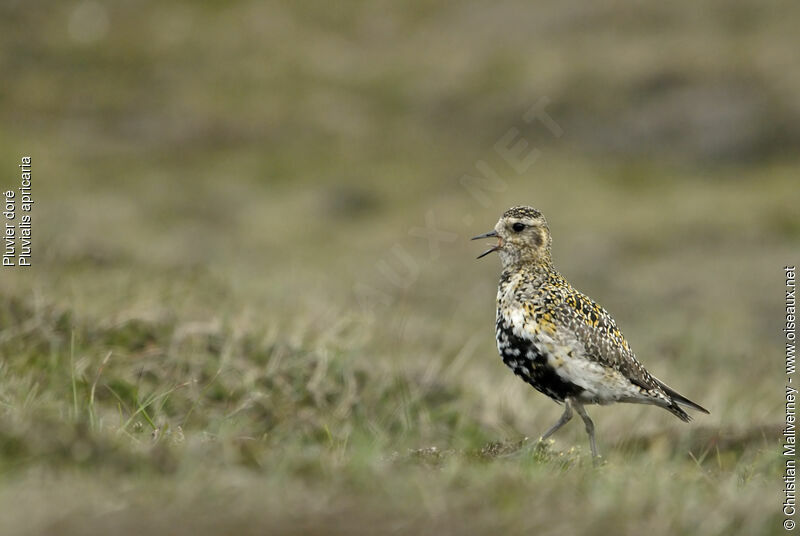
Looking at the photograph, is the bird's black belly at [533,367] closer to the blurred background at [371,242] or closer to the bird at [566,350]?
the bird at [566,350]

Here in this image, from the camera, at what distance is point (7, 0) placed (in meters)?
38.5

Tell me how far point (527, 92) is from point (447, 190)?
21.2 feet

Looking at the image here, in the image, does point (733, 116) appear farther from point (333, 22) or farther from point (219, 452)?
point (219, 452)

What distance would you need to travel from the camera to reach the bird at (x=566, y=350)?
592 centimetres

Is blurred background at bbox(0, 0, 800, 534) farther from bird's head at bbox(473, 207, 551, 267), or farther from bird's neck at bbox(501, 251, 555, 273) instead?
bird's head at bbox(473, 207, 551, 267)

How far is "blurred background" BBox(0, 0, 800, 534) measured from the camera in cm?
440

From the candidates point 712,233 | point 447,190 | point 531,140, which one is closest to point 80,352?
point 712,233

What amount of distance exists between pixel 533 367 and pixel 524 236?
1.03 meters

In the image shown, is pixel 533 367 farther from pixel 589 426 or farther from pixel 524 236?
pixel 524 236

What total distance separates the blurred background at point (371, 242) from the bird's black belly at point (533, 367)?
1.60 ft

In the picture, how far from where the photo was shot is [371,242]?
22.9 m

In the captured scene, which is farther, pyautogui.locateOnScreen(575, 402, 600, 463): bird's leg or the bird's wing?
the bird's wing

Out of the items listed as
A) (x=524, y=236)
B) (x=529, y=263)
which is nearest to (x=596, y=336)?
(x=529, y=263)

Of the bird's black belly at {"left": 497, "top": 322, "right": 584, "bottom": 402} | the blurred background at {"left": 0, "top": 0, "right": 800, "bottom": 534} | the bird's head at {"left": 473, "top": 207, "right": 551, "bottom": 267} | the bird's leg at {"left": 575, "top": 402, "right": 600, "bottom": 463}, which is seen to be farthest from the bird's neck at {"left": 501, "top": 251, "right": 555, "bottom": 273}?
the blurred background at {"left": 0, "top": 0, "right": 800, "bottom": 534}
